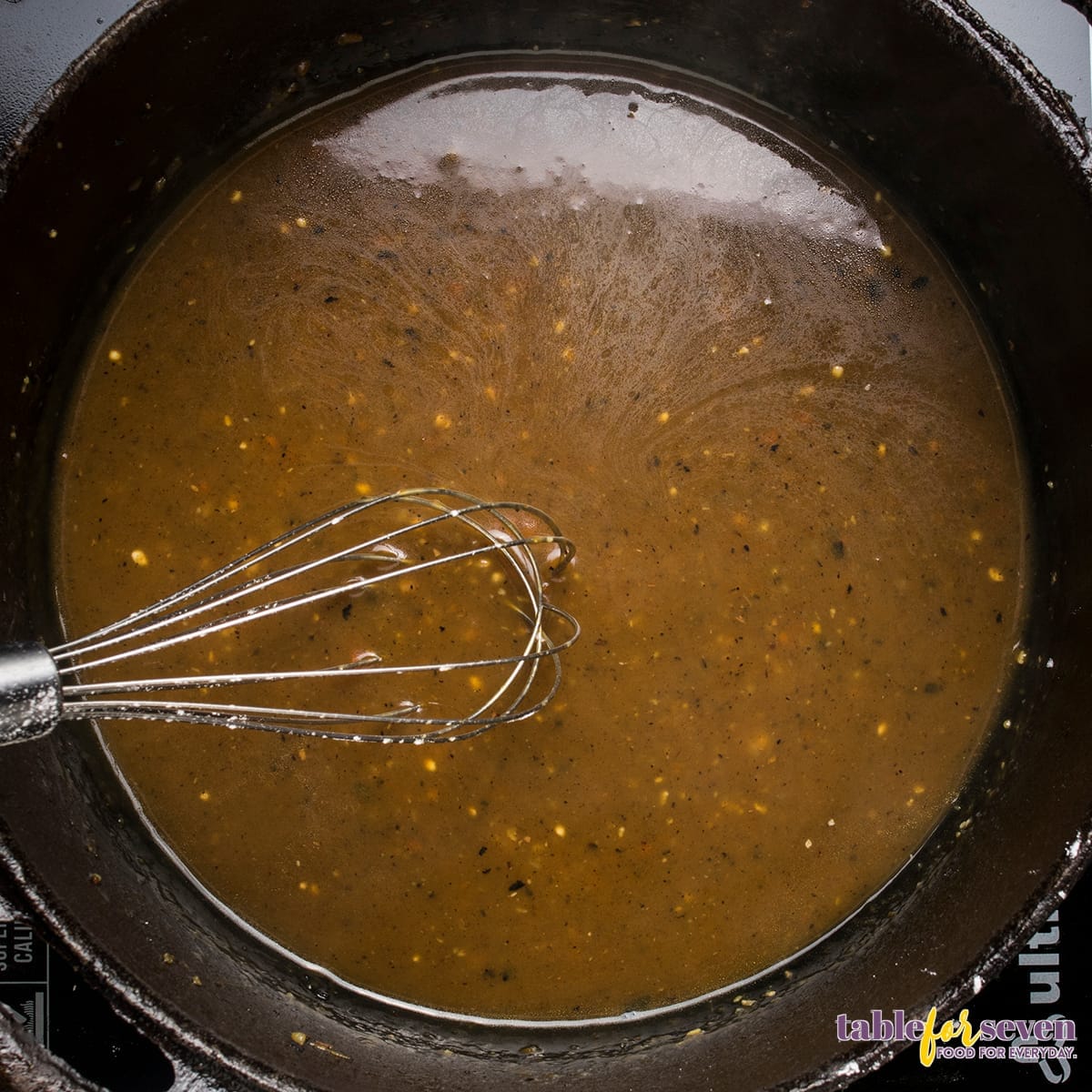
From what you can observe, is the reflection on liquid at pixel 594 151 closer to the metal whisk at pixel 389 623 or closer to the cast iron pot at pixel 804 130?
the cast iron pot at pixel 804 130

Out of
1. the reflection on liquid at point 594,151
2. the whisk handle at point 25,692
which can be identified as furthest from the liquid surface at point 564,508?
the whisk handle at point 25,692

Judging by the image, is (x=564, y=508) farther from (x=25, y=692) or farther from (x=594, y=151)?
(x=25, y=692)

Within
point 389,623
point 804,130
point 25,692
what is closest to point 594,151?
point 804,130

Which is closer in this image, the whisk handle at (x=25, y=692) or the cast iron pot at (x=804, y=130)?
the whisk handle at (x=25, y=692)

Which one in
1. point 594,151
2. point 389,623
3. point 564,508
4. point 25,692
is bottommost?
point 25,692

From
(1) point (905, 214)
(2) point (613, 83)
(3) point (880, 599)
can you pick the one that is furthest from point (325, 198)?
(3) point (880, 599)

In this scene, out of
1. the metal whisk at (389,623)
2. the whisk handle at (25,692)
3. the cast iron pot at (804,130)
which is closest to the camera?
the whisk handle at (25,692)
